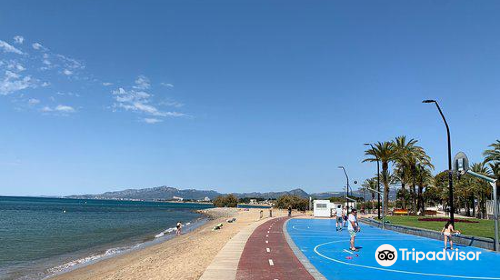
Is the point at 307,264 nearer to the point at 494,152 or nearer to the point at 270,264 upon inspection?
the point at 270,264

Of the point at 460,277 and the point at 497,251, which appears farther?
the point at 497,251

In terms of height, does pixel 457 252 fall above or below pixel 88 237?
above

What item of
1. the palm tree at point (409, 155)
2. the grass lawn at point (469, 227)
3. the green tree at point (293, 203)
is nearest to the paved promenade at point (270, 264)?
the grass lawn at point (469, 227)

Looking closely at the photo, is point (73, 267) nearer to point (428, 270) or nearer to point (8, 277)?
point (8, 277)

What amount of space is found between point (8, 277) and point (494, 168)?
51666 mm

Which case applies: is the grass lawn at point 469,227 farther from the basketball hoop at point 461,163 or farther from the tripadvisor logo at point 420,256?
the tripadvisor logo at point 420,256

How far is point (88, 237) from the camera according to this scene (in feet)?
156

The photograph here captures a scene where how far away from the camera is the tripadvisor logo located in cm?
1770

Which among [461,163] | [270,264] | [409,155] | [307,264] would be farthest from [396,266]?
[409,155]

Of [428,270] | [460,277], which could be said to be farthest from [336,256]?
[460,277]

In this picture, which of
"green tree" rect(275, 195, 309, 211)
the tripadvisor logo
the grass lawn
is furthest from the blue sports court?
"green tree" rect(275, 195, 309, 211)

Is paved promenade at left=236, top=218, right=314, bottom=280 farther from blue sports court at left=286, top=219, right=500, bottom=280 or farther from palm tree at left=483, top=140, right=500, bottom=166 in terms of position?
palm tree at left=483, top=140, right=500, bottom=166

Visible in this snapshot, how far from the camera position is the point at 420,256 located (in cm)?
1898

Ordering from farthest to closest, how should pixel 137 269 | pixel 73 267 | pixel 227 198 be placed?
1. pixel 227 198
2. pixel 73 267
3. pixel 137 269
